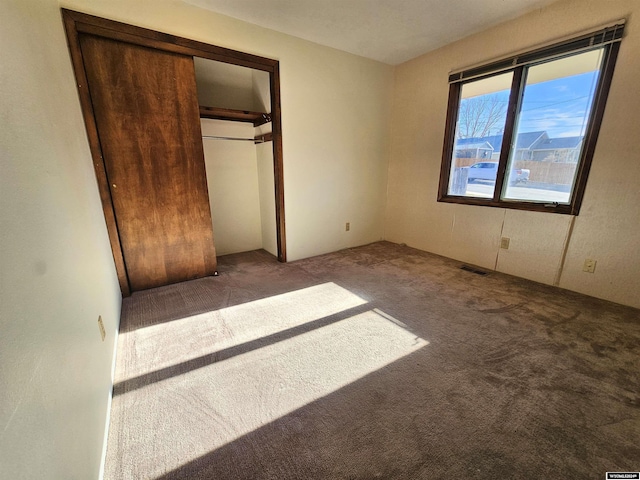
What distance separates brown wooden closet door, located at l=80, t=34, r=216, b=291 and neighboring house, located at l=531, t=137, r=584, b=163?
337 cm

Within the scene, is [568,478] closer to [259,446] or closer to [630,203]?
[259,446]

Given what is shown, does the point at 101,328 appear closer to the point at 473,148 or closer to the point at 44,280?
the point at 44,280

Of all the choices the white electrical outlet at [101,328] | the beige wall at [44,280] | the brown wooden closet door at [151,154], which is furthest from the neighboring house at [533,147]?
the white electrical outlet at [101,328]

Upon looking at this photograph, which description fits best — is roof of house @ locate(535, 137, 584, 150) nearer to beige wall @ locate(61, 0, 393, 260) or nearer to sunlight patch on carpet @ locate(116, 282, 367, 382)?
beige wall @ locate(61, 0, 393, 260)

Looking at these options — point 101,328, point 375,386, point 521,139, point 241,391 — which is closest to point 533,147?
point 521,139

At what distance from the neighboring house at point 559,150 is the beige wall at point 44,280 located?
12.1 feet

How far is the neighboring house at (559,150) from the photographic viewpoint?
239cm

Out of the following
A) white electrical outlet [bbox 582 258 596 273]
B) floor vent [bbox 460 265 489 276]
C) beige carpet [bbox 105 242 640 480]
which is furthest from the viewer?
floor vent [bbox 460 265 489 276]

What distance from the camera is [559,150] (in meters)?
2.47

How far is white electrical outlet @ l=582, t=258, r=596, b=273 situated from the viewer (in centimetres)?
238

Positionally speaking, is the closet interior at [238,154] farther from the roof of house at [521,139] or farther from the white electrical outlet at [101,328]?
the roof of house at [521,139]

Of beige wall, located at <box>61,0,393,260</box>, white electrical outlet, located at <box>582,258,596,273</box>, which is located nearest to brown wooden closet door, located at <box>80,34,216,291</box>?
beige wall, located at <box>61,0,393,260</box>

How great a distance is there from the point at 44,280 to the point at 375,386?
152 cm

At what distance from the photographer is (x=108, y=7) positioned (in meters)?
2.05
